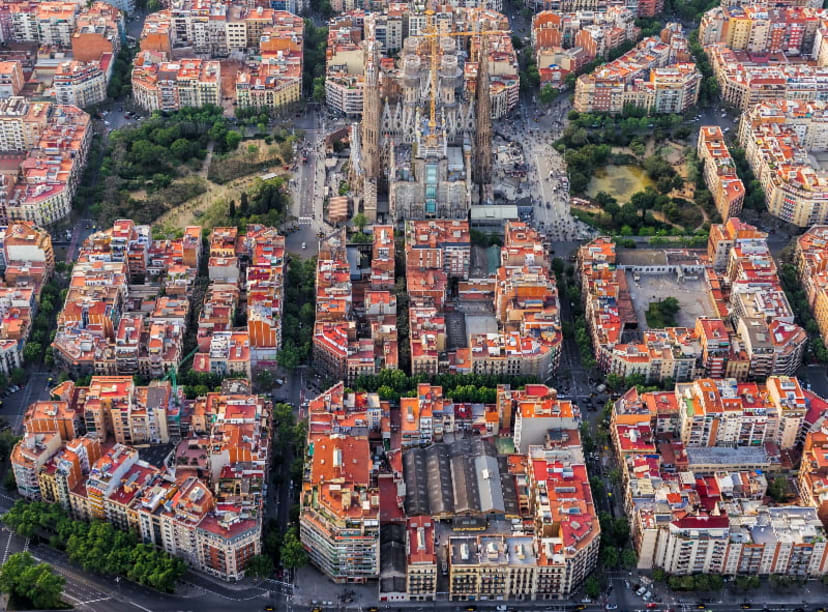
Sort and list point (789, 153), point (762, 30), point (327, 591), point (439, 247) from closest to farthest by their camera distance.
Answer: point (327, 591), point (439, 247), point (789, 153), point (762, 30)

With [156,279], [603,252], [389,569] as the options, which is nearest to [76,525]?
[389,569]

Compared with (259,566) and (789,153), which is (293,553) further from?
(789,153)

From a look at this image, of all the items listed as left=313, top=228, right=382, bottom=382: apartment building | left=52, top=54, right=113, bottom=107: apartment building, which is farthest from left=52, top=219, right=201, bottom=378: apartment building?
left=52, top=54, right=113, bottom=107: apartment building

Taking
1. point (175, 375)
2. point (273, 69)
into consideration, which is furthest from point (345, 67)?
point (175, 375)

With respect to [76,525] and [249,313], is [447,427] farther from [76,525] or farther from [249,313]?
[76,525]

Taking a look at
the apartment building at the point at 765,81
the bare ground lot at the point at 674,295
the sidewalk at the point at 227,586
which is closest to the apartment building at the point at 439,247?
the bare ground lot at the point at 674,295
